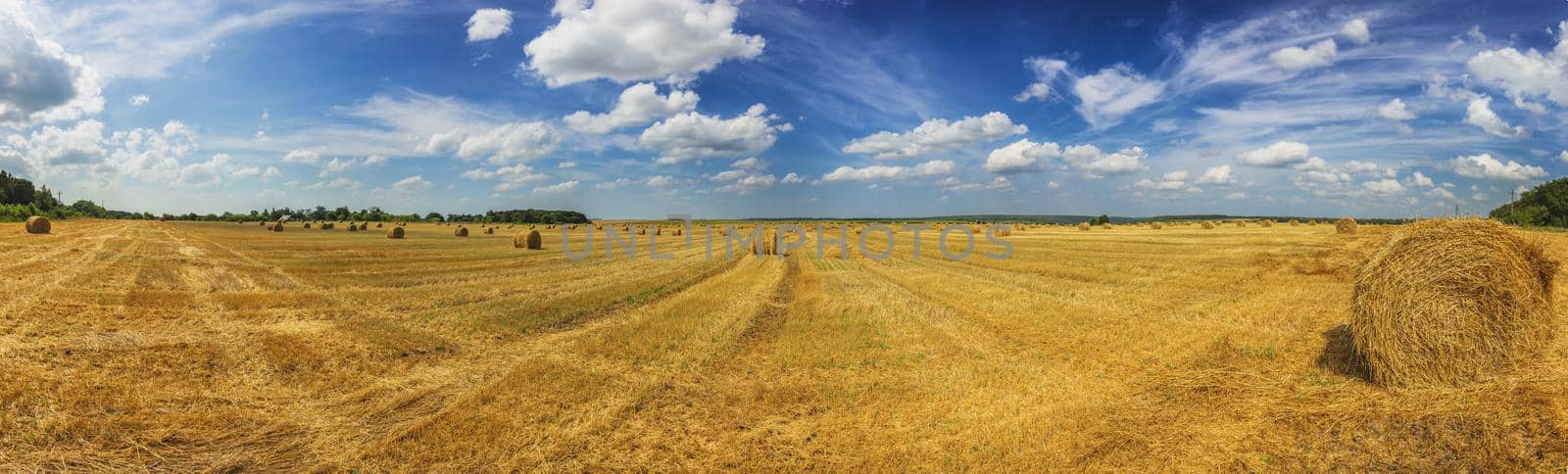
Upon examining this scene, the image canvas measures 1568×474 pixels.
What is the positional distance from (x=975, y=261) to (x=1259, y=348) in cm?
1354

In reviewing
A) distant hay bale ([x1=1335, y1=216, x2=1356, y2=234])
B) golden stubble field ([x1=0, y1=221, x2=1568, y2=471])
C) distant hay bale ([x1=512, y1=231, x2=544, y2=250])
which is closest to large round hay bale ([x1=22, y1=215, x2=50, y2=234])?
distant hay bale ([x1=512, y1=231, x2=544, y2=250])

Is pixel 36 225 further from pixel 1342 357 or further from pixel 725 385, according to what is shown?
pixel 1342 357

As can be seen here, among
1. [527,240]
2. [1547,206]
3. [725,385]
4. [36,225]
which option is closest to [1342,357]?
[725,385]

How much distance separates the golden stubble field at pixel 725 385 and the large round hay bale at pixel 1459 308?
1.24 feet

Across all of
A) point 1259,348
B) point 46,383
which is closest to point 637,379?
point 46,383

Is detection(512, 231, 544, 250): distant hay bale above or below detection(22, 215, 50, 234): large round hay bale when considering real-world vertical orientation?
below

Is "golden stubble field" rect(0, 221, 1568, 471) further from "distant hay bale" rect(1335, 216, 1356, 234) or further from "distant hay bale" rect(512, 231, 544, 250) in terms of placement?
"distant hay bale" rect(1335, 216, 1356, 234)

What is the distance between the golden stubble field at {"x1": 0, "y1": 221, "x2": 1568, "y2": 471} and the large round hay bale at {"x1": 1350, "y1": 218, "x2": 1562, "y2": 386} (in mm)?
378

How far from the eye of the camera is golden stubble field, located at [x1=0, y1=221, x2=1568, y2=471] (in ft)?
16.8

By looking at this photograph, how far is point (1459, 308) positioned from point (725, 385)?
849 cm

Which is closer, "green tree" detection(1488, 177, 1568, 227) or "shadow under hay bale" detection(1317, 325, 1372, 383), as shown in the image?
"shadow under hay bale" detection(1317, 325, 1372, 383)

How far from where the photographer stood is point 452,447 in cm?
520

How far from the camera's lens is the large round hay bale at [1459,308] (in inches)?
262

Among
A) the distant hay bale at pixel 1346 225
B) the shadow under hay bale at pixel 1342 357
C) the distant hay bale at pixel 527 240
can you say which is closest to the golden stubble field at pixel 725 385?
the shadow under hay bale at pixel 1342 357
